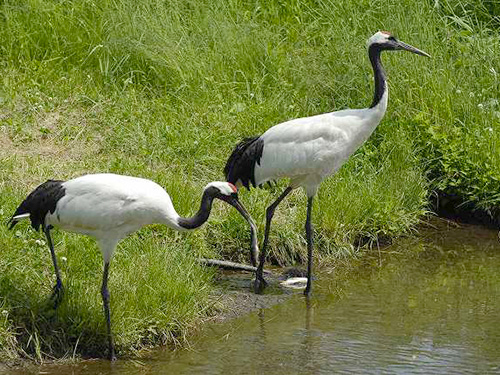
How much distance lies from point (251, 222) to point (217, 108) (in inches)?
109

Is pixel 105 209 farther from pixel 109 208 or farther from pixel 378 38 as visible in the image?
pixel 378 38

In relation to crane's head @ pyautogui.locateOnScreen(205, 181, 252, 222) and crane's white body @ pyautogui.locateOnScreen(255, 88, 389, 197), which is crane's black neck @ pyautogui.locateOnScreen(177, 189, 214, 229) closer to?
crane's head @ pyautogui.locateOnScreen(205, 181, 252, 222)

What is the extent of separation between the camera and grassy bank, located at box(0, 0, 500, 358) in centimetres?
796

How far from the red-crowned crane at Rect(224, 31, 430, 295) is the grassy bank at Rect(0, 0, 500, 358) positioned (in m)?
0.39

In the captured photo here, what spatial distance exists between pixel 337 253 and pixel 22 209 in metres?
2.63

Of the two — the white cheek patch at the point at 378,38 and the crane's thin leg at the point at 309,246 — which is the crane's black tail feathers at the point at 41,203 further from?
the white cheek patch at the point at 378,38

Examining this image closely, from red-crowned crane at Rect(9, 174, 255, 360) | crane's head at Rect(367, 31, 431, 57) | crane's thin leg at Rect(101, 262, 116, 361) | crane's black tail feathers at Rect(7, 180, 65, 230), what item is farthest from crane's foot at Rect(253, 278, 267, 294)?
crane's head at Rect(367, 31, 431, 57)

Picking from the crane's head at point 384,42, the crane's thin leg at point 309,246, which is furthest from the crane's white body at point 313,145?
the crane's head at point 384,42

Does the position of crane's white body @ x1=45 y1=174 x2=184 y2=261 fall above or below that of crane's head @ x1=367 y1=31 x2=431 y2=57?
below

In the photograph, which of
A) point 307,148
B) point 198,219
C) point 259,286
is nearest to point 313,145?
point 307,148

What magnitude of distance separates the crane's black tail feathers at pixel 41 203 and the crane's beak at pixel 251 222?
958 millimetres

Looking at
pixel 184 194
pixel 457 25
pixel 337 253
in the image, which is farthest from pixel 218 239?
pixel 457 25

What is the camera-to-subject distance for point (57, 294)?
21.9 ft

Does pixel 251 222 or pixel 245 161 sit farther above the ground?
pixel 245 161
